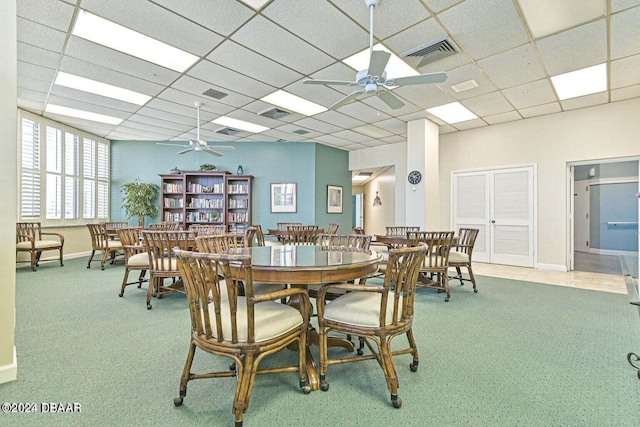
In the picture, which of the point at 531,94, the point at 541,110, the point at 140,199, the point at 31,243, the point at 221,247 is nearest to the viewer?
the point at 221,247

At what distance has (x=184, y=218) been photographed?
25.4 feet

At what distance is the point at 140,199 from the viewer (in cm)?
767

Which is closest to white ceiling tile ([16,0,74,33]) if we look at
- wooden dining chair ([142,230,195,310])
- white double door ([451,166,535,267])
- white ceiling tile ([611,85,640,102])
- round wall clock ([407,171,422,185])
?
wooden dining chair ([142,230,195,310])

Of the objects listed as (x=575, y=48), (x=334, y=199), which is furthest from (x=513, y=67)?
(x=334, y=199)

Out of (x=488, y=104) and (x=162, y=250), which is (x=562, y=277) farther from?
(x=162, y=250)

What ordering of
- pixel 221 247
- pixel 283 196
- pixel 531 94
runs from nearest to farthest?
pixel 221 247 < pixel 531 94 < pixel 283 196

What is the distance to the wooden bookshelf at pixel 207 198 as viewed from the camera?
7852 millimetres

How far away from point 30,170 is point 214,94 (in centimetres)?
421

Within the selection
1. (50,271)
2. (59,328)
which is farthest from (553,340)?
(50,271)

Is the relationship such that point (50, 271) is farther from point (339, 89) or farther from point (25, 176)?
point (339, 89)

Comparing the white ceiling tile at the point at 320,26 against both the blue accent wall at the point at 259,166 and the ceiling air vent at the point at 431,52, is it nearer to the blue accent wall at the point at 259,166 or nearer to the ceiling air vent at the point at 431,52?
the ceiling air vent at the point at 431,52

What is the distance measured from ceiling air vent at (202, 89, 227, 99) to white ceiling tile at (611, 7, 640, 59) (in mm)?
4924

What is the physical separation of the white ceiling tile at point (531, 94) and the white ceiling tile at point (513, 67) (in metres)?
0.21

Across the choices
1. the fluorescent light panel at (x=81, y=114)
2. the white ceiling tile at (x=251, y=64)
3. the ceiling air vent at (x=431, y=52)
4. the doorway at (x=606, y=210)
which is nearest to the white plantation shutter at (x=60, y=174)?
the fluorescent light panel at (x=81, y=114)
